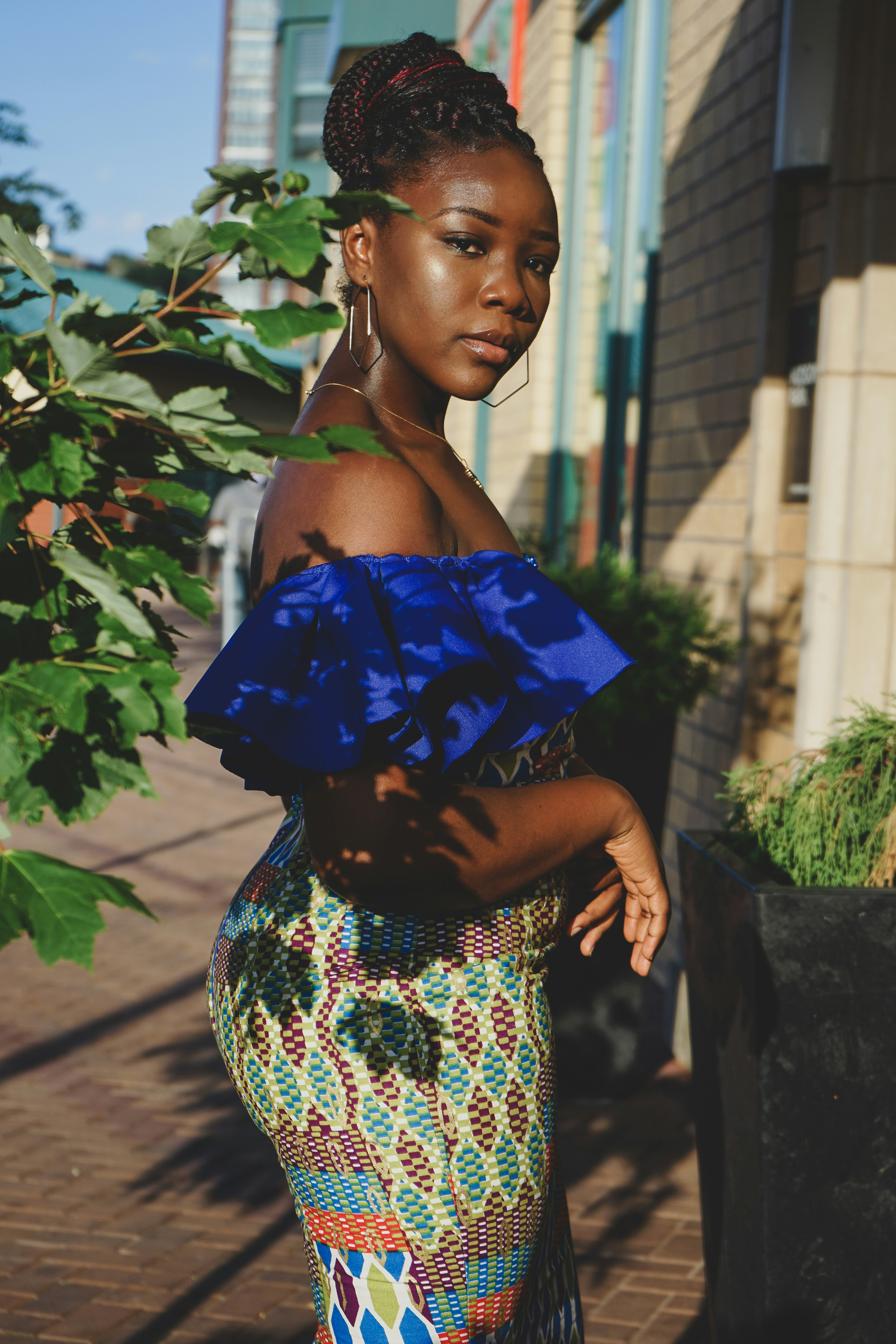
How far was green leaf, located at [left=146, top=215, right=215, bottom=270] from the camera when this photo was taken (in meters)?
1.03

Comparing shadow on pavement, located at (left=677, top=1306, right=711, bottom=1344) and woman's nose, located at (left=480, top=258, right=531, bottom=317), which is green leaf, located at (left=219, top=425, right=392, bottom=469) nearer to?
woman's nose, located at (left=480, top=258, right=531, bottom=317)

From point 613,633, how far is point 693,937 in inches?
67.5

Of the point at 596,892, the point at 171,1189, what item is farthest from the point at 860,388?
the point at 171,1189

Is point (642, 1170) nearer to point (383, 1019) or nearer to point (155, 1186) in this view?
point (155, 1186)

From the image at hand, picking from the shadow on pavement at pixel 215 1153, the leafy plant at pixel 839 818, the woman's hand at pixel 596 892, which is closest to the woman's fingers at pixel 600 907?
the woman's hand at pixel 596 892

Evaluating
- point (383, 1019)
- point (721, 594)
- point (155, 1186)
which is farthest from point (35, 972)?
point (383, 1019)

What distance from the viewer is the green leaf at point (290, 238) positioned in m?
1.00

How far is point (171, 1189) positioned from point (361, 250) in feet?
10.4

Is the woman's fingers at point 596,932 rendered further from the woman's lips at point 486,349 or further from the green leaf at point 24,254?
the green leaf at point 24,254

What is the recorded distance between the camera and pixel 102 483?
3.64 ft

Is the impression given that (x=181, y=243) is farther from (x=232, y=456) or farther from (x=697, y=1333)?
(x=697, y=1333)

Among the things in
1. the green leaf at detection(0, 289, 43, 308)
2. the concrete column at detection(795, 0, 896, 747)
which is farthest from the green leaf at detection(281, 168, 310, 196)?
the concrete column at detection(795, 0, 896, 747)

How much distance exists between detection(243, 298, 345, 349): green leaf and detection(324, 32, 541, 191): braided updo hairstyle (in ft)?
2.17

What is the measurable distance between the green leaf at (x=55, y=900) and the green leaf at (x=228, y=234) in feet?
1.62
